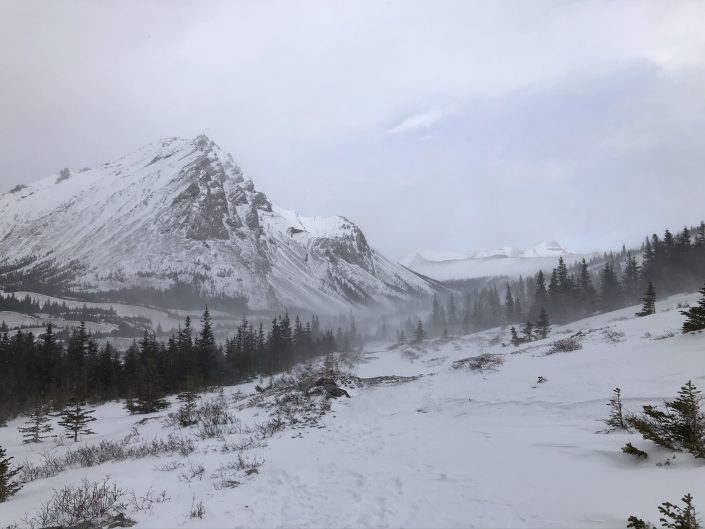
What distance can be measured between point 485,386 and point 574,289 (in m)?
80.6

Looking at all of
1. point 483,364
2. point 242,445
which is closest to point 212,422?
point 242,445

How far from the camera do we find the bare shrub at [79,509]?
8062 millimetres

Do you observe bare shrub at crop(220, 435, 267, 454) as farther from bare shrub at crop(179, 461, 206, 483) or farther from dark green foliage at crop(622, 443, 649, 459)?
dark green foliage at crop(622, 443, 649, 459)

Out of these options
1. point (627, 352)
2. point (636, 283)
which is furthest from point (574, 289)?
point (627, 352)

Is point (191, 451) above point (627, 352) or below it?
below

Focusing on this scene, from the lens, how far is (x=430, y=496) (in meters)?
8.22

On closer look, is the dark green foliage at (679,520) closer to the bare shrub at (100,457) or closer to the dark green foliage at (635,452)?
the dark green foliage at (635,452)

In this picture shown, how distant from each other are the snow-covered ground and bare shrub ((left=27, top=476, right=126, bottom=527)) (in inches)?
23.1

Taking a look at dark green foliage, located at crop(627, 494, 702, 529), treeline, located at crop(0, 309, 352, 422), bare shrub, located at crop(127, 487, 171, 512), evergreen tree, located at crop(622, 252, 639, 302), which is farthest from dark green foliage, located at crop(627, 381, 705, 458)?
evergreen tree, located at crop(622, 252, 639, 302)

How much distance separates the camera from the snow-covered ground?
269 inches

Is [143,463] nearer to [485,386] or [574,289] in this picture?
[485,386]

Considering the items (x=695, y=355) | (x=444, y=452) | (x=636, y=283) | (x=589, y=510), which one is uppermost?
(x=636, y=283)

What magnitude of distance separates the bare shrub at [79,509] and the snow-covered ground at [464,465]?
59 cm

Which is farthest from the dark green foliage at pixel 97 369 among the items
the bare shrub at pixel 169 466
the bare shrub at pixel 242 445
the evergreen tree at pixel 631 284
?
the evergreen tree at pixel 631 284
